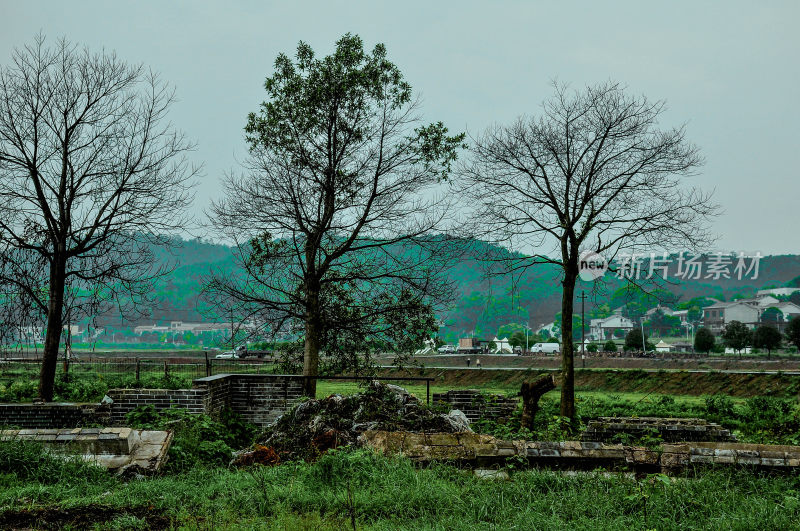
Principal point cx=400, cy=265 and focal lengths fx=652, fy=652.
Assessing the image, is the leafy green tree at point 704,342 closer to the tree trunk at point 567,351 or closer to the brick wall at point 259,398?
the tree trunk at point 567,351

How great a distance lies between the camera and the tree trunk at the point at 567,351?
17.2 meters

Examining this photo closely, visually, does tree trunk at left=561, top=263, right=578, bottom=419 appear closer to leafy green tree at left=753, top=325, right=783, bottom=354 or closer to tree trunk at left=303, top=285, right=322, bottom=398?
tree trunk at left=303, top=285, right=322, bottom=398

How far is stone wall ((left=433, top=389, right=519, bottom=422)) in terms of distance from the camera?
1536 centimetres

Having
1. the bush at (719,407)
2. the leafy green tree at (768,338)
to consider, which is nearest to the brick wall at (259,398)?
the bush at (719,407)

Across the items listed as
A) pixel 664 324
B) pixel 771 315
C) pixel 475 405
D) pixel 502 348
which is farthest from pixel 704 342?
pixel 664 324

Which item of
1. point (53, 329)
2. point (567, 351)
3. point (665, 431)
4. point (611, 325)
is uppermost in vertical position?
point (611, 325)

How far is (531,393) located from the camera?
13891mm

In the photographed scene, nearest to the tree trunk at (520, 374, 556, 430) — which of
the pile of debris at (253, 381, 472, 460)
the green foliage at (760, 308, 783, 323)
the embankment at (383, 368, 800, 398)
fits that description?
the pile of debris at (253, 381, 472, 460)

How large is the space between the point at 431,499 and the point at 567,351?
1194 cm

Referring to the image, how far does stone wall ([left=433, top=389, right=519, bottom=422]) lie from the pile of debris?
2.70 metres

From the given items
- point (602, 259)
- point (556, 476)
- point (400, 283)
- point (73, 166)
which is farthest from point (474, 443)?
point (73, 166)

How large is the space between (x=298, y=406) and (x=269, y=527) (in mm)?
6515

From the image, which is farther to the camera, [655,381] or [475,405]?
[655,381]

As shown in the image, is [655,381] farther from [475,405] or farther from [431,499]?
[431,499]
